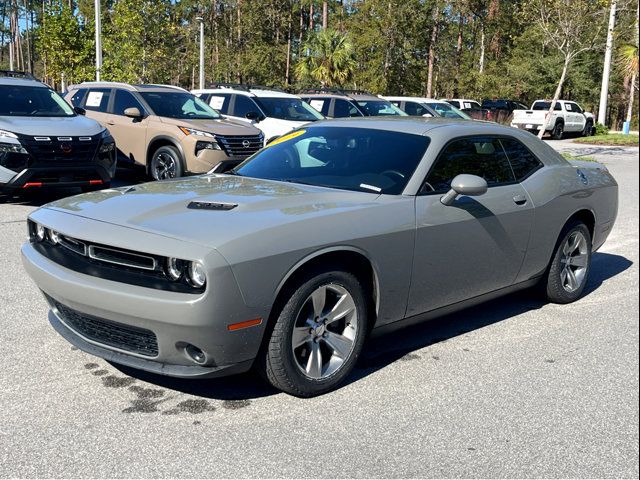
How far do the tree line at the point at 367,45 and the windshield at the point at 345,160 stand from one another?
16957 millimetres

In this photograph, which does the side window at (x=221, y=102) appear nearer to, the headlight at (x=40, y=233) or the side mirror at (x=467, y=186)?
the headlight at (x=40, y=233)

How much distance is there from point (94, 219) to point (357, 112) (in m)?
14.4

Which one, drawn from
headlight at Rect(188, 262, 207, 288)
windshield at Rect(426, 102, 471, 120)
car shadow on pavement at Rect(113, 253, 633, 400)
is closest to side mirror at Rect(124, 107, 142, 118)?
car shadow on pavement at Rect(113, 253, 633, 400)

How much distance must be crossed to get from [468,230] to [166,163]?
8.14 m

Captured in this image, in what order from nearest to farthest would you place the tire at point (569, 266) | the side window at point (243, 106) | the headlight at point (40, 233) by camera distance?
the headlight at point (40, 233) → the tire at point (569, 266) → the side window at point (243, 106)

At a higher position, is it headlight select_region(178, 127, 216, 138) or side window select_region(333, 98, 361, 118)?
side window select_region(333, 98, 361, 118)

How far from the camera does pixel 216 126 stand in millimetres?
11789

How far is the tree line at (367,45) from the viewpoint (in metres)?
23.8

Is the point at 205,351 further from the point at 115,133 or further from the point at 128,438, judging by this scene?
the point at 115,133

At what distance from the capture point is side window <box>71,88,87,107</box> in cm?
1334

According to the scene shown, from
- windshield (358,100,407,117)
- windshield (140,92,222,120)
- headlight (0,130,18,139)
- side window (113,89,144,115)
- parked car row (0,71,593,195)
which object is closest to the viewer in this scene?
headlight (0,130,18,139)

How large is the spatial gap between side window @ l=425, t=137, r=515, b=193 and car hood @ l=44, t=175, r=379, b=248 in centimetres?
55

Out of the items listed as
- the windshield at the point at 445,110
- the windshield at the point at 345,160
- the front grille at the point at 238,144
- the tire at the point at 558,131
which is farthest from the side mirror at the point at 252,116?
the tire at the point at 558,131

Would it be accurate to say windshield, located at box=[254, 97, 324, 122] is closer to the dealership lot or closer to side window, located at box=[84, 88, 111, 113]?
side window, located at box=[84, 88, 111, 113]
